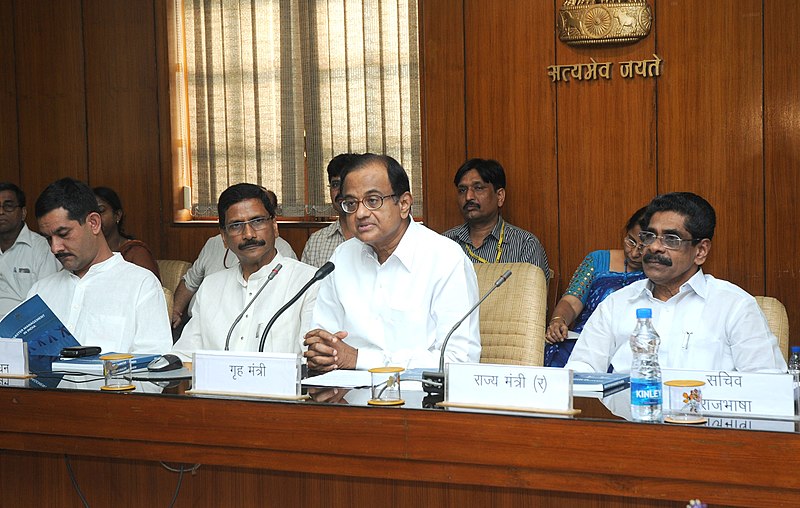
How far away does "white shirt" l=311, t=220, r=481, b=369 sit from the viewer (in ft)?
9.09

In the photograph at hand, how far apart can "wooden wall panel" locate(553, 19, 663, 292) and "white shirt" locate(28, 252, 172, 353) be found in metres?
2.38

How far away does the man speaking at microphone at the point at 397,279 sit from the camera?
2793mm

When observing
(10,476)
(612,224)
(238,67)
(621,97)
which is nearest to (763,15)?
(621,97)

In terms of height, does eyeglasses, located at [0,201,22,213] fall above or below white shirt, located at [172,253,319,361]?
above

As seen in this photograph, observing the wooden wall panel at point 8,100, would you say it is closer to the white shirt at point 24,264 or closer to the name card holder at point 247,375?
the white shirt at point 24,264

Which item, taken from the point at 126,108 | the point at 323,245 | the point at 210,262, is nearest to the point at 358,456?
the point at 323,245

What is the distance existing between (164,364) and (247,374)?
17.9 inches

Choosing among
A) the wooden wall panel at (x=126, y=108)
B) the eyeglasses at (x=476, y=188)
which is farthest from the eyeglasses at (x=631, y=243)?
the wooden wall panel at (x=126, y=108)

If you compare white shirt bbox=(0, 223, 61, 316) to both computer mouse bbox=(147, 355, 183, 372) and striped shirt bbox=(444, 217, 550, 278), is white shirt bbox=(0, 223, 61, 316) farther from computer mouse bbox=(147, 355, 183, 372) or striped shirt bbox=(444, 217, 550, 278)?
computer mouse bbox=(147, 355, 183, 372)

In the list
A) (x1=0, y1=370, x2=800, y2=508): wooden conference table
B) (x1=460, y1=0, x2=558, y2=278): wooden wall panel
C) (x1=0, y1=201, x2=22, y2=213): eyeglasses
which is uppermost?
(x1=460, y1=0, x2=558, y2=278): wooden wall panel

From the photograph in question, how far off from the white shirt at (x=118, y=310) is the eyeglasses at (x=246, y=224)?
11.8 inches

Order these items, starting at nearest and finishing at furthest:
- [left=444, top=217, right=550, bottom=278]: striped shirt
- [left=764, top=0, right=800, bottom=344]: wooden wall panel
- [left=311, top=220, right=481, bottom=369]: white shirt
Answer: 1. [left=311, top=220, right=481, bottom=369]: white shirt
2. [left=764, top=0, right=800, bottom=344]: wooden wall panel
3. [left=444, top=217, right=550, bottom=278]: striped shirt

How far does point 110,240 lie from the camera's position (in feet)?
15.9

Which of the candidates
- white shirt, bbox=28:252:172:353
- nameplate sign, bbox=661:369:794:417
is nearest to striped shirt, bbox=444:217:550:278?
white shirt, bbox=28:252:172:353
